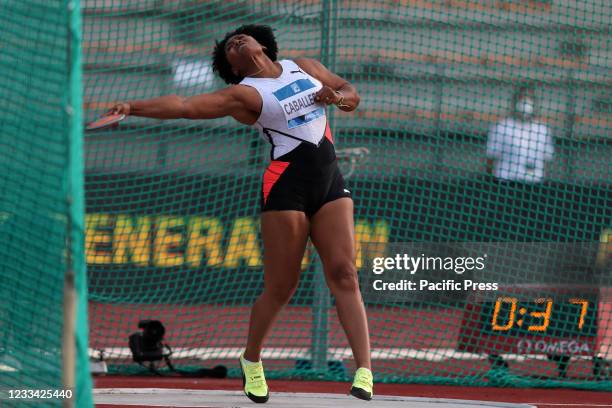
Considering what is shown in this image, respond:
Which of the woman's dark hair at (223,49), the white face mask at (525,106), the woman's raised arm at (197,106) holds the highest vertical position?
the white face mask at (525,106)

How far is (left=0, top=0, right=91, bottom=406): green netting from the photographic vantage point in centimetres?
420

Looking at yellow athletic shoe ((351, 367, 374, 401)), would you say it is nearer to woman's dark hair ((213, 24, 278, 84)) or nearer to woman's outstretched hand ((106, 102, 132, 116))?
woman's dark hair ((213, 24, 278, 84))

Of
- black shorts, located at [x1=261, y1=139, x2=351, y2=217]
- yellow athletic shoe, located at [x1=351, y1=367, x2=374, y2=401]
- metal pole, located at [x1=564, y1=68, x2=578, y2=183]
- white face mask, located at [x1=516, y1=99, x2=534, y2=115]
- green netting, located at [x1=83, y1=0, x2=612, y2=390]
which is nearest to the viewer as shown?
yellow athletic shoe, located at [x1=351, y1=367, x2=374, y2=401]

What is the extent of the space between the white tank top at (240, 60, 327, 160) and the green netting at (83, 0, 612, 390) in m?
3.25

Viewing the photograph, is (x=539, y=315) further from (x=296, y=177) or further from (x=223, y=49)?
(x=223, y=49)

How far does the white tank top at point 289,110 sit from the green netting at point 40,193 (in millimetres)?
1113

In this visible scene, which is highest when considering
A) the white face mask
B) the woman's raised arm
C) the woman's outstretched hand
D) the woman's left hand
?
the white face mask

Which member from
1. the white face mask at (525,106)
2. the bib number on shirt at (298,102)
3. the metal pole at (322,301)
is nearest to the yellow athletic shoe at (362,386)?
the bib number on shirt at (298,102)

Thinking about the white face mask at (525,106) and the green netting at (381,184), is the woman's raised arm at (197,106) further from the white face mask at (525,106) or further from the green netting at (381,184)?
the white face mask at (525,106)

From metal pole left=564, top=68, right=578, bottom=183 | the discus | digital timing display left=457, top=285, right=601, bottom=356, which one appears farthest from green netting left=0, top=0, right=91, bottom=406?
metal pole left=564, top=68, right=578, bottom=183

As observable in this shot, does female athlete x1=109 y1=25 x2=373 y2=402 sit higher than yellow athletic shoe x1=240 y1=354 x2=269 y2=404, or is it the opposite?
female athlete x1=109 y1=25 x2=373 y2=402

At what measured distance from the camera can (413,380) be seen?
29.6 feet

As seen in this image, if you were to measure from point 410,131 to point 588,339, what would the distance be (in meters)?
2.52

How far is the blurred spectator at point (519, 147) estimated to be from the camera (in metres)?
10.2
